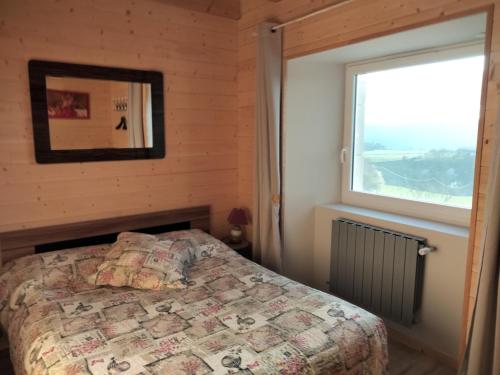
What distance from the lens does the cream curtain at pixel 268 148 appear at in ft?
9.11

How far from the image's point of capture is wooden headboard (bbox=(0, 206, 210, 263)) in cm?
240

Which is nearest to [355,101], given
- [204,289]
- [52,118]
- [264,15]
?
[264,15]

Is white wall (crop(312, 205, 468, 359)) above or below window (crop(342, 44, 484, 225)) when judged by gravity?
below

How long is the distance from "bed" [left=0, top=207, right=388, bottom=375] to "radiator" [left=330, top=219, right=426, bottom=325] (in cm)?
71

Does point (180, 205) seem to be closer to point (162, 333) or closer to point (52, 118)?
point (52, 118)

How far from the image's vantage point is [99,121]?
8.63 feet

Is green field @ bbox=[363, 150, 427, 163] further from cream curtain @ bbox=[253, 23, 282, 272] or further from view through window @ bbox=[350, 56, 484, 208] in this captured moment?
cream curtain @ bbox=[253, 23, 282, 272]

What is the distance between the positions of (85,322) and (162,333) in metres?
0.40

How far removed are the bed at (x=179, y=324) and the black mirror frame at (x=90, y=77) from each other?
54 centimetres

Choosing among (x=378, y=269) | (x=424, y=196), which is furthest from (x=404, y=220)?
(x=378, y=269)

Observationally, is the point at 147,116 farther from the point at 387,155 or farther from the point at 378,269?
the point at 378,269

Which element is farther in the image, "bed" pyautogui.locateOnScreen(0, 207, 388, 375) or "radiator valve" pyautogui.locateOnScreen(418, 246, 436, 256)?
"radiator valve" pyautogui.locateOnScreen(418, 246, 436, 256)

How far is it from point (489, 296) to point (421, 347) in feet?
3.16

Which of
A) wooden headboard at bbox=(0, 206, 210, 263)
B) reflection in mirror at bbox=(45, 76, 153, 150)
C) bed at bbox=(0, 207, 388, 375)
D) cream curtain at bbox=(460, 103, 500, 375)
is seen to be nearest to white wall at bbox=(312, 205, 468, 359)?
cream curtain at bbox=(460, 103, 500, 375)
